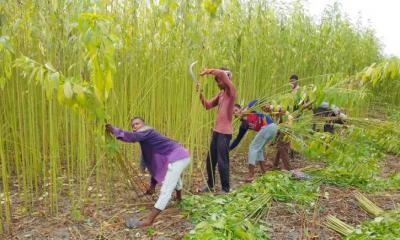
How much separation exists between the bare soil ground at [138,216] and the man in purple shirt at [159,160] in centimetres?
15

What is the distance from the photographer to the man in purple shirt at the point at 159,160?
10.4 feet

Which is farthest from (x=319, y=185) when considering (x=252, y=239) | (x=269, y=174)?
(x=252, y=239)

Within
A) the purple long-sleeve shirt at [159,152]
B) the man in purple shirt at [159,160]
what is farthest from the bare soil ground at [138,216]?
the purple long-sleeve shirt at [159,152]

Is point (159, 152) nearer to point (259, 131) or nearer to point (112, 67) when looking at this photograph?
point (112, 67)

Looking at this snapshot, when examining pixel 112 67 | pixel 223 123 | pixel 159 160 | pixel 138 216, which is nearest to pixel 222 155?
pixel 223 123

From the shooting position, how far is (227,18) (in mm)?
4762

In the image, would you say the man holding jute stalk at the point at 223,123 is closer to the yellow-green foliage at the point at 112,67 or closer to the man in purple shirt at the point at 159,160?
the yellow-green foliage at the point at 112,67

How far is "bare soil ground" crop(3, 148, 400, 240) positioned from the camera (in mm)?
3080

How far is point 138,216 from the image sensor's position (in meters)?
3.39

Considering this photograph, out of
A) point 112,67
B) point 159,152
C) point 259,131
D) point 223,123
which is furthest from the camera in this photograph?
point 259,131

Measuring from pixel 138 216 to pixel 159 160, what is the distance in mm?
499

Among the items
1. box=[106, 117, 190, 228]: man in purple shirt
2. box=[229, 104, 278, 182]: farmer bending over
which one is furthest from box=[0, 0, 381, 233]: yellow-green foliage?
box=[229, 104, 278, 182]: farmer bending over

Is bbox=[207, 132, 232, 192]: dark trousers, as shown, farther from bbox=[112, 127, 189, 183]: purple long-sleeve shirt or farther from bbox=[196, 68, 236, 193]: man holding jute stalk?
bbox=[112, 127, 189, 183]: purple long-sleeve shirt

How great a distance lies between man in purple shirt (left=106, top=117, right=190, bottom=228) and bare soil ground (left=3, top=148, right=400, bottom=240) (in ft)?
0.50
